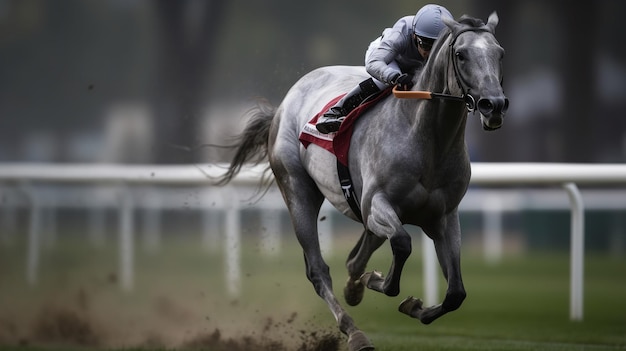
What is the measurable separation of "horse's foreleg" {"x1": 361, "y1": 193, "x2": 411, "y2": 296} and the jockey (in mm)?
531

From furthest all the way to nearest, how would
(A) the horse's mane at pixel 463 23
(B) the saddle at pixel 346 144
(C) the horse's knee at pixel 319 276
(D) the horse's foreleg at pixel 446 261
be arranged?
(C) the horse's knee at pixel 319 276 → (B) the saddle at pixel 346 144 → (D) the horse's foreleg at pixel 446 261 → (A) the horse's mane at pixel 463 23

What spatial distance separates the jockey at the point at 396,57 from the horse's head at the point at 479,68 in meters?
0.26

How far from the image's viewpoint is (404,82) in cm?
473

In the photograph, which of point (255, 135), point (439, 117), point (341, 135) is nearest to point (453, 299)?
point (439, 117)

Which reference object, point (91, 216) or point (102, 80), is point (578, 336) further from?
point (102, 80)

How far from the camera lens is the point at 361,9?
10812mm

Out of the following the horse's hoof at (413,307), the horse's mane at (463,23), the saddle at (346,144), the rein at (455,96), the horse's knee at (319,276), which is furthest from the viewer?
the horse's knee at (319,276)

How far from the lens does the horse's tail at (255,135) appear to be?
20.2 ft

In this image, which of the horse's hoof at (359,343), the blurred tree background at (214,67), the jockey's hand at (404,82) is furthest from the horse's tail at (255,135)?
the blurred tree background at (214,67)

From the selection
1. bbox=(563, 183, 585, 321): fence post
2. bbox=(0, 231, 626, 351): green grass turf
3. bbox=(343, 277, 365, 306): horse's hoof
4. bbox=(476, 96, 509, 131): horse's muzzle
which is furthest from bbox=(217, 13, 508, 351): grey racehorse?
bbox=(563, 183, 585, 321): fence post

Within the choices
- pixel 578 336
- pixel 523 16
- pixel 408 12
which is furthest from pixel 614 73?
pixel 578 336

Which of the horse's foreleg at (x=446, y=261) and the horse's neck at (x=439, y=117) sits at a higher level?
the horse's neck at (x=439, y=117)

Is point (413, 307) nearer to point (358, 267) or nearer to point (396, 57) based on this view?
point (358, 267)

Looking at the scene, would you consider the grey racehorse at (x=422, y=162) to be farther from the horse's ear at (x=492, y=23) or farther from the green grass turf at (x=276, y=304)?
the green grass turf at (x=276, y=304)
